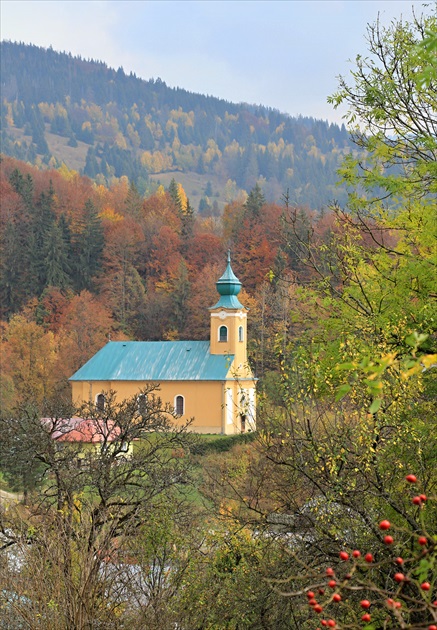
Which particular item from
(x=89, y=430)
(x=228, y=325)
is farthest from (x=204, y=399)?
(x=89, y=430)

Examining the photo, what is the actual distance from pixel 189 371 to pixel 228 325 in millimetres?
2863

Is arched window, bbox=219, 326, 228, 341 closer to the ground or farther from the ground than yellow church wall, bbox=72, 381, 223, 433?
farther from the ground

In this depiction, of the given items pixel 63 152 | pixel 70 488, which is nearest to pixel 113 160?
pixel 63 152

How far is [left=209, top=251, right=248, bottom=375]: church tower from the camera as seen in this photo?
48.8 meters

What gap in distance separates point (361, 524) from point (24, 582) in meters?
3.61

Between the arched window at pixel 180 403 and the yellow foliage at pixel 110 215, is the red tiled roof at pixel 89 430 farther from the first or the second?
the yellow foliage at pixel 110 215

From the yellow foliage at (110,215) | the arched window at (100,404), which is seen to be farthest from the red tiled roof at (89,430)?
the yellow foliage at (110,215)

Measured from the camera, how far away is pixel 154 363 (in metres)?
49.5

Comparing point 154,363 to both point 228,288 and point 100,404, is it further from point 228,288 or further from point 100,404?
point 100,404

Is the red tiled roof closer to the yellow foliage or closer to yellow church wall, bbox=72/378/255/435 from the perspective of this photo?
yellow church wall, bbox=72/378/255/435

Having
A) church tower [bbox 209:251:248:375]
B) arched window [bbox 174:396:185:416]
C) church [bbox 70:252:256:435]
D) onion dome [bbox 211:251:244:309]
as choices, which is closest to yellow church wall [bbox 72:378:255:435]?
church [bbox 70:252:256:435]

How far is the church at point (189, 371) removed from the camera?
47.8 metres

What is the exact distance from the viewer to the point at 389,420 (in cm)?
1038

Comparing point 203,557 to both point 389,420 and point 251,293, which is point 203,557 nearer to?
point 389,420
